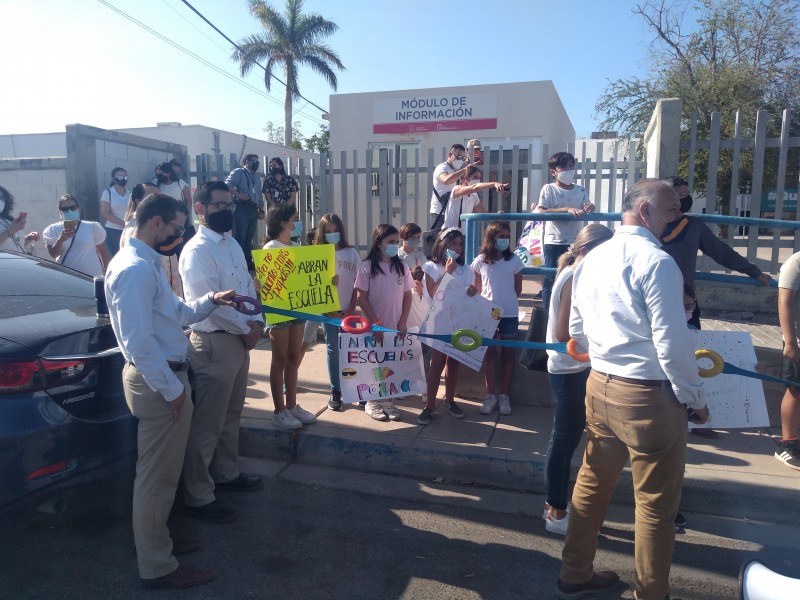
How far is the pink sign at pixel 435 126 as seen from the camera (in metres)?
15.6

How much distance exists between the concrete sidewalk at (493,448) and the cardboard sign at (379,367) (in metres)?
0.26

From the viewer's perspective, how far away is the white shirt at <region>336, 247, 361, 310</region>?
5.52m

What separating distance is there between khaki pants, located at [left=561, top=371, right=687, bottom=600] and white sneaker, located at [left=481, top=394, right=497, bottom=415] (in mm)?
2369

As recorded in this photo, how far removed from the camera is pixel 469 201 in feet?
24.8

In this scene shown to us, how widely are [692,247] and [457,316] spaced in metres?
1.91

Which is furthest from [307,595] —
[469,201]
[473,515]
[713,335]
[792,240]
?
[792,240]

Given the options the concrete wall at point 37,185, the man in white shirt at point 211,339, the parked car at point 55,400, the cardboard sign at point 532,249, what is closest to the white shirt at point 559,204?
the cardboard sign at point 532,249

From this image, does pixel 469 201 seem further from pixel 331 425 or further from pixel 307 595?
pixel 307 595

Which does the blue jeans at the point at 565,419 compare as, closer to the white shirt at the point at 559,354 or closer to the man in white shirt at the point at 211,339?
the white shirt at the point at 559,354

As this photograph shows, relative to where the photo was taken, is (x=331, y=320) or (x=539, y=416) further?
(x=539, y=416)

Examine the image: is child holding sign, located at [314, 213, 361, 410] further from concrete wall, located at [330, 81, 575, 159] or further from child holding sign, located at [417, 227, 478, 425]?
concrete wall, located at [330, 81, 575, 159]

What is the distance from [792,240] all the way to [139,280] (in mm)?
7790

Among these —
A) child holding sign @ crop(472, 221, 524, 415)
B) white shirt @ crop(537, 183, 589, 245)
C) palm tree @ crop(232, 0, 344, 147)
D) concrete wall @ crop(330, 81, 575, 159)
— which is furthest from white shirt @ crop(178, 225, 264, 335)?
palm tree @ crop(232, 0, 344, 147)

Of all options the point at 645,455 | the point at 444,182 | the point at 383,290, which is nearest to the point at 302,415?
the point at 383,290
